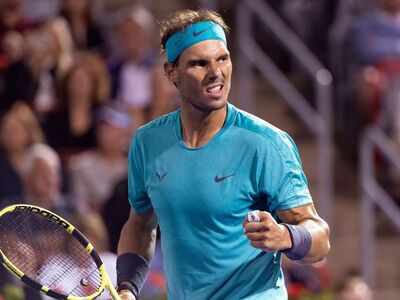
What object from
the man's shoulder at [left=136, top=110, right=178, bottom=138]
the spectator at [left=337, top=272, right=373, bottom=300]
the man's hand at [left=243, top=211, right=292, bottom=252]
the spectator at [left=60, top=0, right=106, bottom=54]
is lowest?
the spectator at [left=337, top=272, right=373, bottom=300]

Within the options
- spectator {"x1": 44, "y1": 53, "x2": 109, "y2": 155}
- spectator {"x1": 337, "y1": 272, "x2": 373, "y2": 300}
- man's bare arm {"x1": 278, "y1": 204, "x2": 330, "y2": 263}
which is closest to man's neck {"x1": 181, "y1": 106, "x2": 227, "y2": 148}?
man's bare arm {"x1": 278, "y1": 204, "x2": 330, "y2": 263}

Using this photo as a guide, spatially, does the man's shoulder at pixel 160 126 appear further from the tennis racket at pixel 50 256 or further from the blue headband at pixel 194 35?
the tennis racket at pixel 50 256

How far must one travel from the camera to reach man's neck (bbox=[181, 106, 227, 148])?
5.48 m

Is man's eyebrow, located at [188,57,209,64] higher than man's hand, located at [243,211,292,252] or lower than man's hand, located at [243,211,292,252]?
higher

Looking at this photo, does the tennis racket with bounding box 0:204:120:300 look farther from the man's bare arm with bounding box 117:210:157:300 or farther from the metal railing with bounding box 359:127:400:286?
the metal railing with bounding box 359:127:400:286

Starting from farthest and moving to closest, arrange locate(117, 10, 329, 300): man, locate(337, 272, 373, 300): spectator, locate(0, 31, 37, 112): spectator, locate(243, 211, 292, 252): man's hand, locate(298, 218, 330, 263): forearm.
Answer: locate(0, 31, 37, 112): spectator < locate(337, 272, 373, 300): spectator < locate(117, 10, 329, 300): man < locate(298, 218, 330, 263): forearm < locate(243, 211, 292, 252): man's hand

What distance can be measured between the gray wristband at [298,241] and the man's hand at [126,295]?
2.70ft

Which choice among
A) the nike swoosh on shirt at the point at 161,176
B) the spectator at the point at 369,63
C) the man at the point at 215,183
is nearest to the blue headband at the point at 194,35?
the man at the point at 215,183

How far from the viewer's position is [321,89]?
11.0m

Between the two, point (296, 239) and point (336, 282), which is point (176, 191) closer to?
point (296, 239)

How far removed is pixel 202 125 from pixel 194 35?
1.18 ft

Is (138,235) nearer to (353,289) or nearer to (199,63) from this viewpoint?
(199,63)

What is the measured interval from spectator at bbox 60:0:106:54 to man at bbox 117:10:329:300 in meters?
5.59

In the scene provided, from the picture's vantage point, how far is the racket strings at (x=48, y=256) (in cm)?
557
